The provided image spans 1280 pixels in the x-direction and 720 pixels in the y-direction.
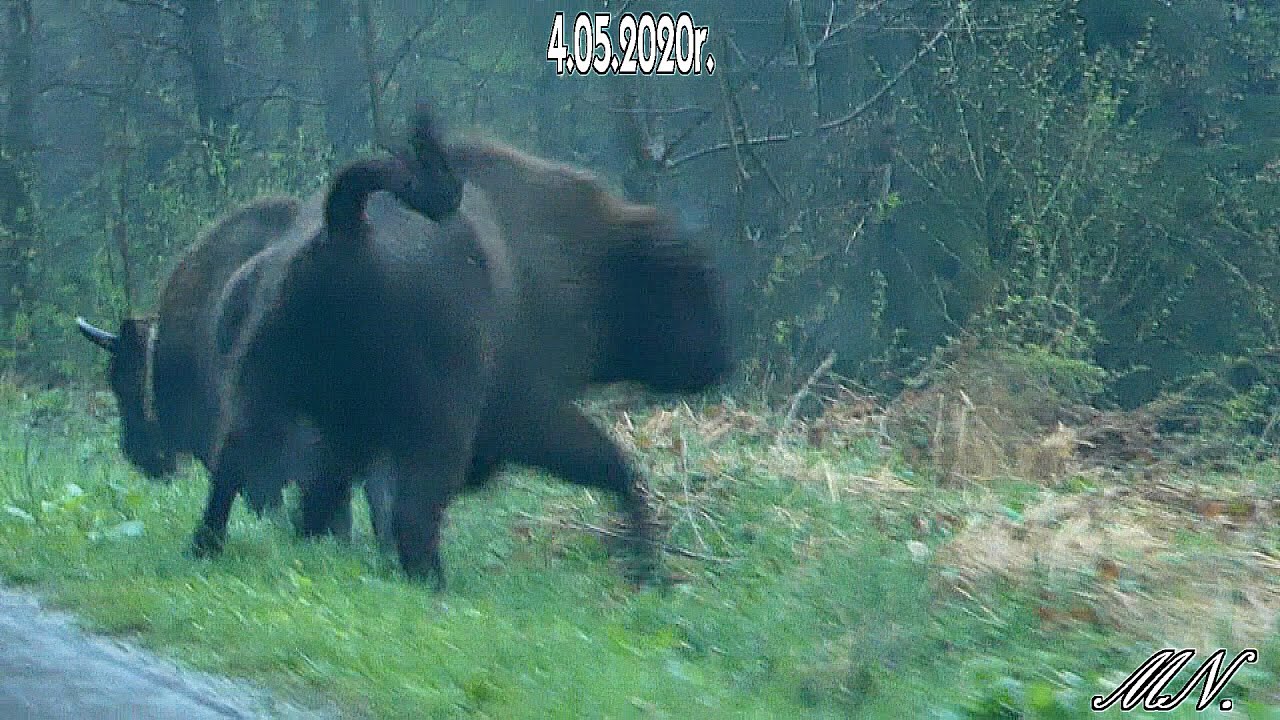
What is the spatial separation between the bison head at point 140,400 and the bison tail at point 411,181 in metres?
4.38

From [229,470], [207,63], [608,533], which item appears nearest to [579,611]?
[608,533]

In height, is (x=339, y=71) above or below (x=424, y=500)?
above

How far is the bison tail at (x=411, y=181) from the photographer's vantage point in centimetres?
798

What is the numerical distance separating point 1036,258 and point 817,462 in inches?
186

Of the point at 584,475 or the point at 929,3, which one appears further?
the point at 929,3

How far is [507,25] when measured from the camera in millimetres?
20031

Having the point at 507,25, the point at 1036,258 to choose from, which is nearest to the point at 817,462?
the point at 1036,258

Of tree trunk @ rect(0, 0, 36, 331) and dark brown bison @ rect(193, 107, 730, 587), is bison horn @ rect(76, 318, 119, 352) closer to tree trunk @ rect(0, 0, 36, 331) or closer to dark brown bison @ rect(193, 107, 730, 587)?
dark brown bison @ rect(193, 107, 730, 587)

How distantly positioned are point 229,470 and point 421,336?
1.15m

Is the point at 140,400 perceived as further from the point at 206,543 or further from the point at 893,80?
the point at 893,80

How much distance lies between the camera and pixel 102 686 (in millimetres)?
6328

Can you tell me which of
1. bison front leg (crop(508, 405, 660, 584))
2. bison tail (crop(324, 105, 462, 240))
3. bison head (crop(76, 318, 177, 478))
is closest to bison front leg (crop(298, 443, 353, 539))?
bison front leg (crop(508, 405, 660, 584))

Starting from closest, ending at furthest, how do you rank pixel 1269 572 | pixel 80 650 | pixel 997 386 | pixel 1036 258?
pixel 80 650, pixel 1269 572, pixel 997 386, pixel 1036 258

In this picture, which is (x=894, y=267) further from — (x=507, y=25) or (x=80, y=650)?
(x=80, y=650)
